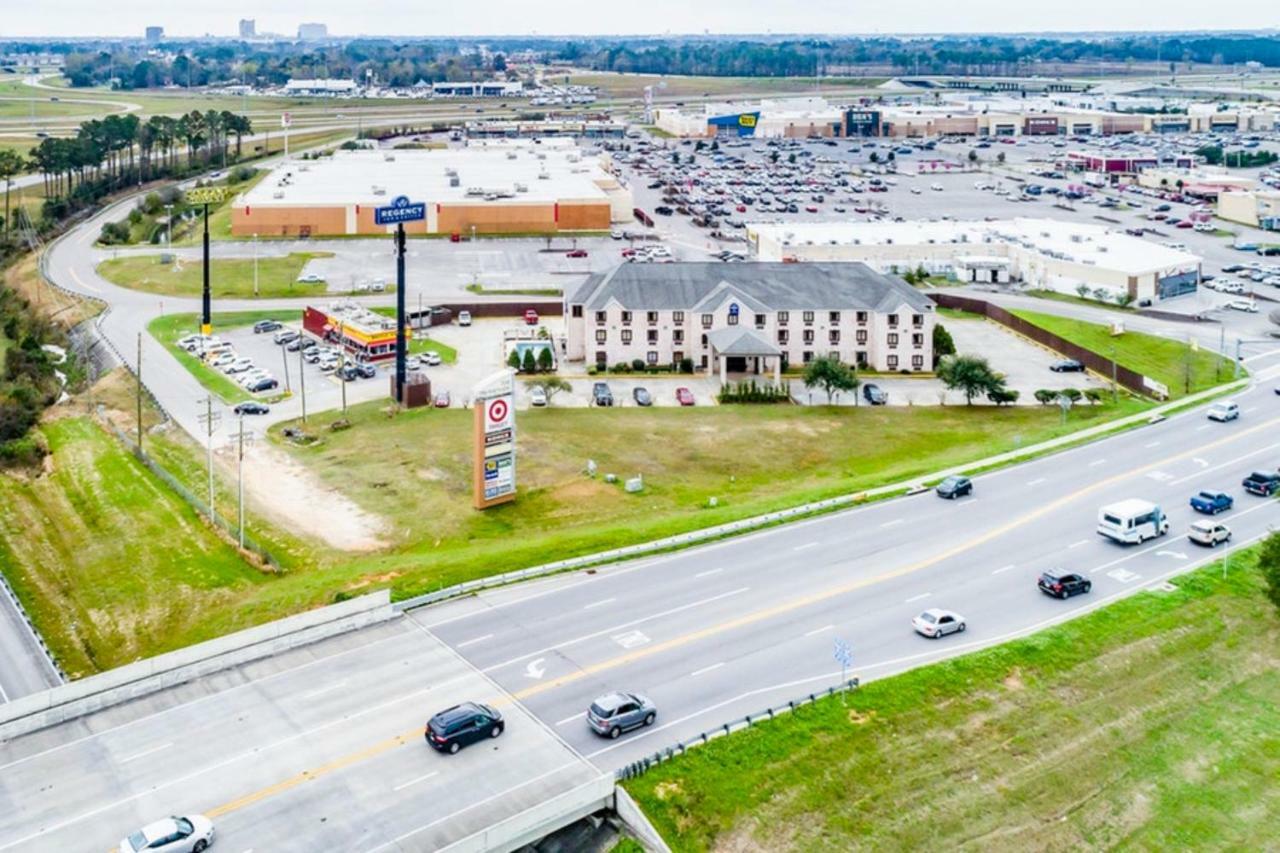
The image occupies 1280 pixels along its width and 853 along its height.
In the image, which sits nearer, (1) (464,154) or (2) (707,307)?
(2) (707,307)

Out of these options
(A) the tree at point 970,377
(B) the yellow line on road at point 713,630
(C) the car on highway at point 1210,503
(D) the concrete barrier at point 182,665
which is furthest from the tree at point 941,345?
(D) the concrete barrier at point 182,665

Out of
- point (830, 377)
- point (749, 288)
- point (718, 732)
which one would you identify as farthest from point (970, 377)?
point (718, 732)

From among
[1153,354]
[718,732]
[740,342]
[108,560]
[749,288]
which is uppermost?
[749,288]

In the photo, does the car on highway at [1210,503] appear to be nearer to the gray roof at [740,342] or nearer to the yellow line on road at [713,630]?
the yellow line on road at [713,630]

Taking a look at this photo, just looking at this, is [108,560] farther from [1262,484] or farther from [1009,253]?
[1009,253]

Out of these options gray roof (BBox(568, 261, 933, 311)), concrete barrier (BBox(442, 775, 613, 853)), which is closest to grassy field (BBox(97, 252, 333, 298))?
gray roof (BBox(568, 261, 933, 311))

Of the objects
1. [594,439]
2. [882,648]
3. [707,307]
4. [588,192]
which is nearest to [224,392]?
[594,439]

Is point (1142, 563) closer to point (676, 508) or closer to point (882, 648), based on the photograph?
point (882, 648)
